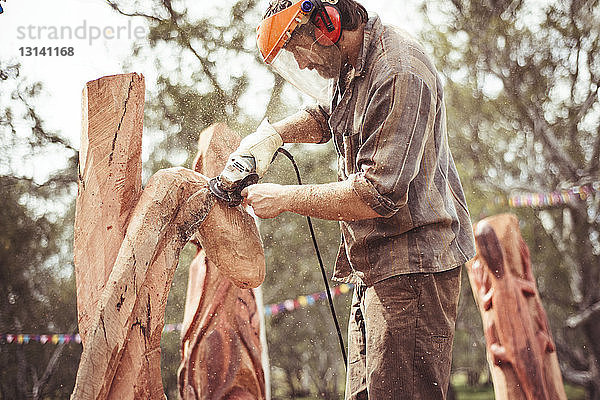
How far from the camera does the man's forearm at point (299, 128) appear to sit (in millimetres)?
2129

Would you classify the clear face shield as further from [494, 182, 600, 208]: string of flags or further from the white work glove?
[494, 182, 600, 208]: string of flags

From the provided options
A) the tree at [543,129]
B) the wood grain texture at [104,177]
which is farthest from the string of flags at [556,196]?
the wood grain texture at [104,177]

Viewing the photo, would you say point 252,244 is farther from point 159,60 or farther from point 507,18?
point 507,18

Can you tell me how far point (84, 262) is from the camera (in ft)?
6.31

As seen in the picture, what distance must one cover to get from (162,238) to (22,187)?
6861 millimetres

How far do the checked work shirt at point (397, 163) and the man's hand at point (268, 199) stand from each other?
0.79 ft

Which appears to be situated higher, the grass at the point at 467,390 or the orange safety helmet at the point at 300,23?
the orange safety helmet at the point at 300,23

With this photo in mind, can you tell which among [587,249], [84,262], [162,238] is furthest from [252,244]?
[587,249]

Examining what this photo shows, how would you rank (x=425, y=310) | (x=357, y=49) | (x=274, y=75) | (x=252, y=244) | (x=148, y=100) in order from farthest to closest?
(x=148, y=100), (x=274, y=75), (x=252, y=244), (x=357, y=49), (x=425, y=310)

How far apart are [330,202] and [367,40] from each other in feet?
1.71

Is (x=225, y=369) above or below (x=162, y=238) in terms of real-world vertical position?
below

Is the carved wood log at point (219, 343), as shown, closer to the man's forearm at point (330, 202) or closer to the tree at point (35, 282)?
the man's forearm at point (330, 202)

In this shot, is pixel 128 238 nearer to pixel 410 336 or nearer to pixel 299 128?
pixel 299 128

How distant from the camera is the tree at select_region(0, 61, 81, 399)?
800 cm
